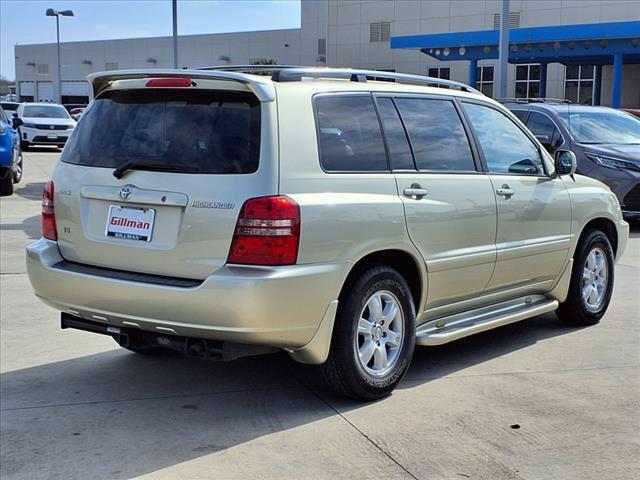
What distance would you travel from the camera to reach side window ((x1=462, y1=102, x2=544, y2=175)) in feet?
18.8

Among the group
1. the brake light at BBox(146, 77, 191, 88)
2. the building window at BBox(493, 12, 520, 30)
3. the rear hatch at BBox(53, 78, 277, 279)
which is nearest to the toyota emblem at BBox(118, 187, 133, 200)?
the rear hatch at BBox(53, 78, 277, 279)

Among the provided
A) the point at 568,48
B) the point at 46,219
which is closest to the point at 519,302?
the point at 46,219

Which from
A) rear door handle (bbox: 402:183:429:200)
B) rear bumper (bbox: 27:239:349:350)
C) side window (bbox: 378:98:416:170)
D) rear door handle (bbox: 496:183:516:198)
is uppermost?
side window (bbox: 378:98:416:170)

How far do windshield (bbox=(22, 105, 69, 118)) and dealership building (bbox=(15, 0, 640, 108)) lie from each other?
20.0m

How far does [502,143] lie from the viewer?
5961 mm

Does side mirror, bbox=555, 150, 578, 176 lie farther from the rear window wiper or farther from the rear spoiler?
the rear window wiper

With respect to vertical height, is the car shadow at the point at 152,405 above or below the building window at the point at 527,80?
below

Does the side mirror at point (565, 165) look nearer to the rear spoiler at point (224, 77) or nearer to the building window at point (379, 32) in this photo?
the rear spoiler at point (224, 77)

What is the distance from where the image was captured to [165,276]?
434cm

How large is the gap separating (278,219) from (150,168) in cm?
81

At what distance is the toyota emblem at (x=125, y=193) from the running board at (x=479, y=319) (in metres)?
1.94

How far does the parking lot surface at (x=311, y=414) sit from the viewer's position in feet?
13.0

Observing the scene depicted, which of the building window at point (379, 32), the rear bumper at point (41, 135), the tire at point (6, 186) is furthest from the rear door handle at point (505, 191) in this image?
the building window at point (379, 32)

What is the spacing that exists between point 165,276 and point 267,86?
1133 millimetres
